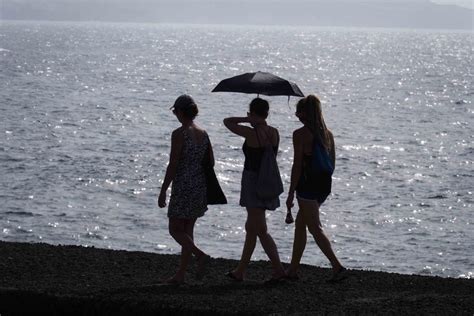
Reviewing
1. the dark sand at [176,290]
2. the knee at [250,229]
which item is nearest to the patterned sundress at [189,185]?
the knee at [250,229]

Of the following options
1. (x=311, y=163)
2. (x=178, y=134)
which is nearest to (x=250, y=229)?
(x=311, y=163)

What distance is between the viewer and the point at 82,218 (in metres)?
28.0

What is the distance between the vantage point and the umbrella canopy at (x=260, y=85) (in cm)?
1080

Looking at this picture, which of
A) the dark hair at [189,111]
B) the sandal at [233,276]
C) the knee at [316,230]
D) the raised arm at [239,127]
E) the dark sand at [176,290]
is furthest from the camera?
the sandal at [233,276]

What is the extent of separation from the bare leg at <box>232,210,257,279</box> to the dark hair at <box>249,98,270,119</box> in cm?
102

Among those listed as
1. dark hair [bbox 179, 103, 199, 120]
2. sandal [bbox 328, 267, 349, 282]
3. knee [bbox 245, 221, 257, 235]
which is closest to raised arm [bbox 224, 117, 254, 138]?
dark hair [bbox 179, 103, 199, 120]

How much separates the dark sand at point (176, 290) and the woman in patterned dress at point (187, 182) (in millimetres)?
490

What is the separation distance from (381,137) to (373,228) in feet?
80.1

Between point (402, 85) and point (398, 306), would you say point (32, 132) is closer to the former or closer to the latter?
point (398, 306)

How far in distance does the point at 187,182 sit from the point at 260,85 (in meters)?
1.20

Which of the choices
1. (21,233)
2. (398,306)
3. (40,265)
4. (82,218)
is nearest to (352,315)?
(398,306)

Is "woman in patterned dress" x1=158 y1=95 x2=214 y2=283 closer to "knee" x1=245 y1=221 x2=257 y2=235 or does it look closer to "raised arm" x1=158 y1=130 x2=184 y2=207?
"raised arm" x1=158 y1=130 x2=184 y2=207

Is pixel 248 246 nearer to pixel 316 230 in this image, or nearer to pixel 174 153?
pixel 316 230

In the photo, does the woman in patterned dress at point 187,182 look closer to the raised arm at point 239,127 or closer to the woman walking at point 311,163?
the raised arm at point 239,127
